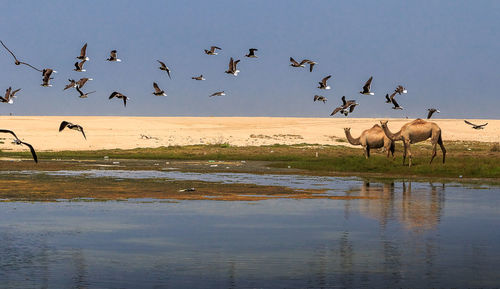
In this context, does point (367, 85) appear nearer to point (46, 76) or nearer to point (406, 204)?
point (406, 204)

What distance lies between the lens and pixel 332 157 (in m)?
A: 55.9

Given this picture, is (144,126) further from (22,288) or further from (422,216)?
(22,288)

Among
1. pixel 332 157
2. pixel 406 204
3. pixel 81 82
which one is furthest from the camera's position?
pixel 332 157

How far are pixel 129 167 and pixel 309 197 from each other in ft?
67.4

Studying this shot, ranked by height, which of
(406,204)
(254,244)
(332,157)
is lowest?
(254,244)

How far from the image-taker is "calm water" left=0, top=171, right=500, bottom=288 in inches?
513

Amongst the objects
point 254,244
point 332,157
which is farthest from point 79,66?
point 332,157

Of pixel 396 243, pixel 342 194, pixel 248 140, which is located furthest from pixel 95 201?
pixel 248 140

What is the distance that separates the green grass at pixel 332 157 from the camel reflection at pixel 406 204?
652cm

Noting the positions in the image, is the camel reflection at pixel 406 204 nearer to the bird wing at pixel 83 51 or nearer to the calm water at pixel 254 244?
the calm water at pixel 254 244

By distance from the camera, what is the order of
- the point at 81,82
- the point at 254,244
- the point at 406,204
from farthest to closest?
the point at 81,82 < the point at 406,204 < the point at 254,244

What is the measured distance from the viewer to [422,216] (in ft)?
71.1

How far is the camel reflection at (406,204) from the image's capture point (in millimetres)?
20688

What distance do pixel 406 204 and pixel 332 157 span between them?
31.2 metres
